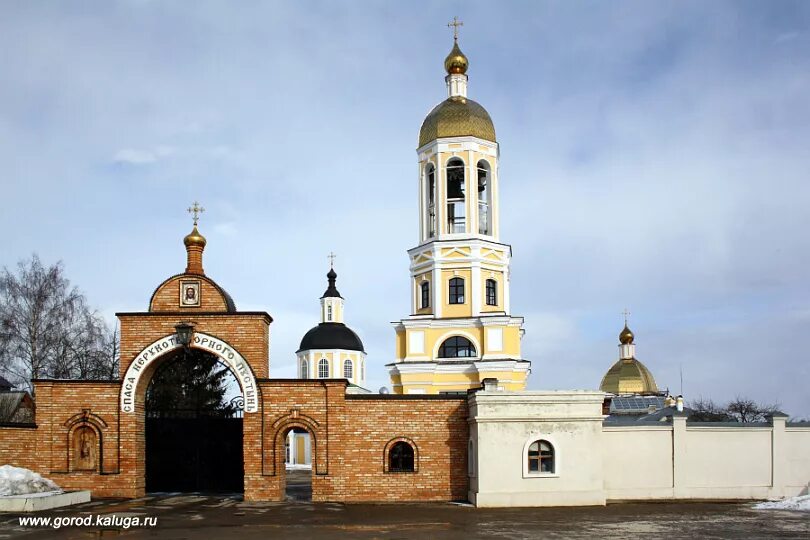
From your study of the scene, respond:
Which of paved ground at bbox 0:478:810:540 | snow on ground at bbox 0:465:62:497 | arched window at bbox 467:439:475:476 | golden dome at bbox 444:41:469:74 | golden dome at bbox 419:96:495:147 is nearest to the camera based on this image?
paved ground at bbox 0:478:810:540

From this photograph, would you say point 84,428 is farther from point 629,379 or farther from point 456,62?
point 629,379

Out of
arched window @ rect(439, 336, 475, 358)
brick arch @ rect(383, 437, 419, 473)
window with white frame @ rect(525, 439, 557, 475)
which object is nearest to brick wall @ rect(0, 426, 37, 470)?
brick arch @ rect(383, 437, 419, 473)

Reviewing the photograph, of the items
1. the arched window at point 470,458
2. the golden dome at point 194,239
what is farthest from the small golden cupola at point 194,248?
the arched window at point 470,458

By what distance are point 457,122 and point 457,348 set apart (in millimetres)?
9312

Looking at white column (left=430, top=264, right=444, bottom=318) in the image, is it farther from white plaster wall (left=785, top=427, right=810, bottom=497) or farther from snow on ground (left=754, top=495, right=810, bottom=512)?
snow on ground (left=754, top=495, right=810, bottom=512)

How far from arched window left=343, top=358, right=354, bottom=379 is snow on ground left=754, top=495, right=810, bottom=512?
139 feet

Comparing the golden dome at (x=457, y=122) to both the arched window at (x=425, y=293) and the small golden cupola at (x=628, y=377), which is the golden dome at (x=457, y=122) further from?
the small golden cupola at (x=628, y=377)

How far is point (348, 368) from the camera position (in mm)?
62312

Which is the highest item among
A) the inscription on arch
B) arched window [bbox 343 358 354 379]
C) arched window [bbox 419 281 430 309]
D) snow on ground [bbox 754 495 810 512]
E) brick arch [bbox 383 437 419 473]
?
arched window [bbox 419 281 430 309]

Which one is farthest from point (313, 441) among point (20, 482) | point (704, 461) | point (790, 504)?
point (790, 504)

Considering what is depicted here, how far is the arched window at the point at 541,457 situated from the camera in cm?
2180

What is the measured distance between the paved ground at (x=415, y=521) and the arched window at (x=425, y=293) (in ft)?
54.0

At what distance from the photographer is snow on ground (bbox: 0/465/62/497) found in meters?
19.9

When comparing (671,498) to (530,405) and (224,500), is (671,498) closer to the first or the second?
(530,405)
